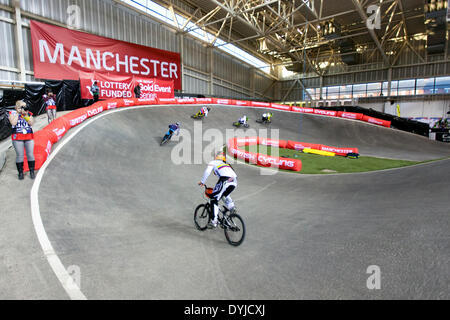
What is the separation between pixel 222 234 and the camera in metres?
5.74

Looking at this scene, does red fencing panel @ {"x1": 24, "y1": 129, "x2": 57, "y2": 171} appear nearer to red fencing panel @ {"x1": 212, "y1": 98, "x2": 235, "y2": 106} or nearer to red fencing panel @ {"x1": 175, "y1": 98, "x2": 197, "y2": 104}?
red fencing panel @ {"x1": 175, "y1": 98, "x2": 197, "y2": 104}

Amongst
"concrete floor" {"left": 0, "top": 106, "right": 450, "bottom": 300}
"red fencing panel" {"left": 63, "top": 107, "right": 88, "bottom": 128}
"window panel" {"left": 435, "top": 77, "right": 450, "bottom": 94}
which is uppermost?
"window panel" {"left": 435, "top": 77, "right": 450, "bottom": 94}

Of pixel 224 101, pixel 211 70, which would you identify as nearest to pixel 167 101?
pixel 224 101

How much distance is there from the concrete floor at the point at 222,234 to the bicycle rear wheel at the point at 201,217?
194 mm

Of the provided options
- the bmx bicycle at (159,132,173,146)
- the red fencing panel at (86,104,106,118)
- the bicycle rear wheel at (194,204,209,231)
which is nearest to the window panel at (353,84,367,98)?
the bmx bicycle at (159,132,173,146)

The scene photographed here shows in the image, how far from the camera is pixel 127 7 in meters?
25.1

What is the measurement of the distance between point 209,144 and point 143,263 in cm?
1242

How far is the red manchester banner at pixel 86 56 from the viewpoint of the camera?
63.1 ft

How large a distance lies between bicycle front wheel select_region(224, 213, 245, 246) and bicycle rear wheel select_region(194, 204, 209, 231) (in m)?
0.82

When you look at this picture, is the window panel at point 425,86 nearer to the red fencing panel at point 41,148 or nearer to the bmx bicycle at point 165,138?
the bmx bicycle at point 165,138

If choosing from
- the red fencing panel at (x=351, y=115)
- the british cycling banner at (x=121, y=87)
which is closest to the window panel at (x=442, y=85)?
the red fencing panel at (x=351, y=115)

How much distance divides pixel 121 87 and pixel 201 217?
1975 centimetres

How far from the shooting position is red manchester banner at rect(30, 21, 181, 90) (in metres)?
19.2
